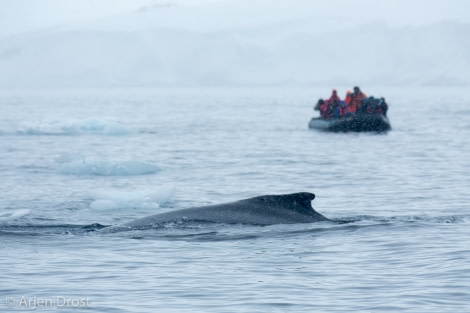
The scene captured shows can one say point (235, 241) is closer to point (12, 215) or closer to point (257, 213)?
point (257, 213)

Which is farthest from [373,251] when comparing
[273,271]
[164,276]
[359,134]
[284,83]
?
[284,83]

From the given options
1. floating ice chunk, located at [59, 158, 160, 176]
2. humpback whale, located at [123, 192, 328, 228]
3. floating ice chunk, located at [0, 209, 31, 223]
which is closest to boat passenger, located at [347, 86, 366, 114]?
floating ice chunk, located at [59, 158, 160, 176]

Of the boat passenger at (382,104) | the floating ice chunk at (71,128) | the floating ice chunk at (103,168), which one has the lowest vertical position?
the floating ice chunk at (103,168)

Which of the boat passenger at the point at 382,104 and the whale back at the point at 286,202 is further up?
the boat passenger at the point at 382,104

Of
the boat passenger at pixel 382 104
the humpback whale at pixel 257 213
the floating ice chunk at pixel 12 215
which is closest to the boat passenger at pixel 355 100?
the boat passenger at pixel 382 104

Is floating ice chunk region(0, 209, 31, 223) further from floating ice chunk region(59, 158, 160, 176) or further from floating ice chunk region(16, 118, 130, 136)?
floating ice chunk region(16, 118, 130, 136)

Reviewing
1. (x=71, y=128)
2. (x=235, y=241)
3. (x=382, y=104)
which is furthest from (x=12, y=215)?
(x=71, y=128)

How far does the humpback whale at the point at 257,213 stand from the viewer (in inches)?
423

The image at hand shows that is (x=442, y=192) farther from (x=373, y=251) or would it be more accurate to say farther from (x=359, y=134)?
(x=359, y=134)

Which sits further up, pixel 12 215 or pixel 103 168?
pixel 103 168

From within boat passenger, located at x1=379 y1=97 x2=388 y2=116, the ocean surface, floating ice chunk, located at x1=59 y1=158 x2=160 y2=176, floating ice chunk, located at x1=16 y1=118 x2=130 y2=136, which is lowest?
the ocean surface

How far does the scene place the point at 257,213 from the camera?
1084 centimetres

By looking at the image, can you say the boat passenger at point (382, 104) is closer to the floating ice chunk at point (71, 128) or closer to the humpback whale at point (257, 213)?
the floating ice chunk at point (71, 128)

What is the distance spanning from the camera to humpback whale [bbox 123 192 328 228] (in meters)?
10.7
